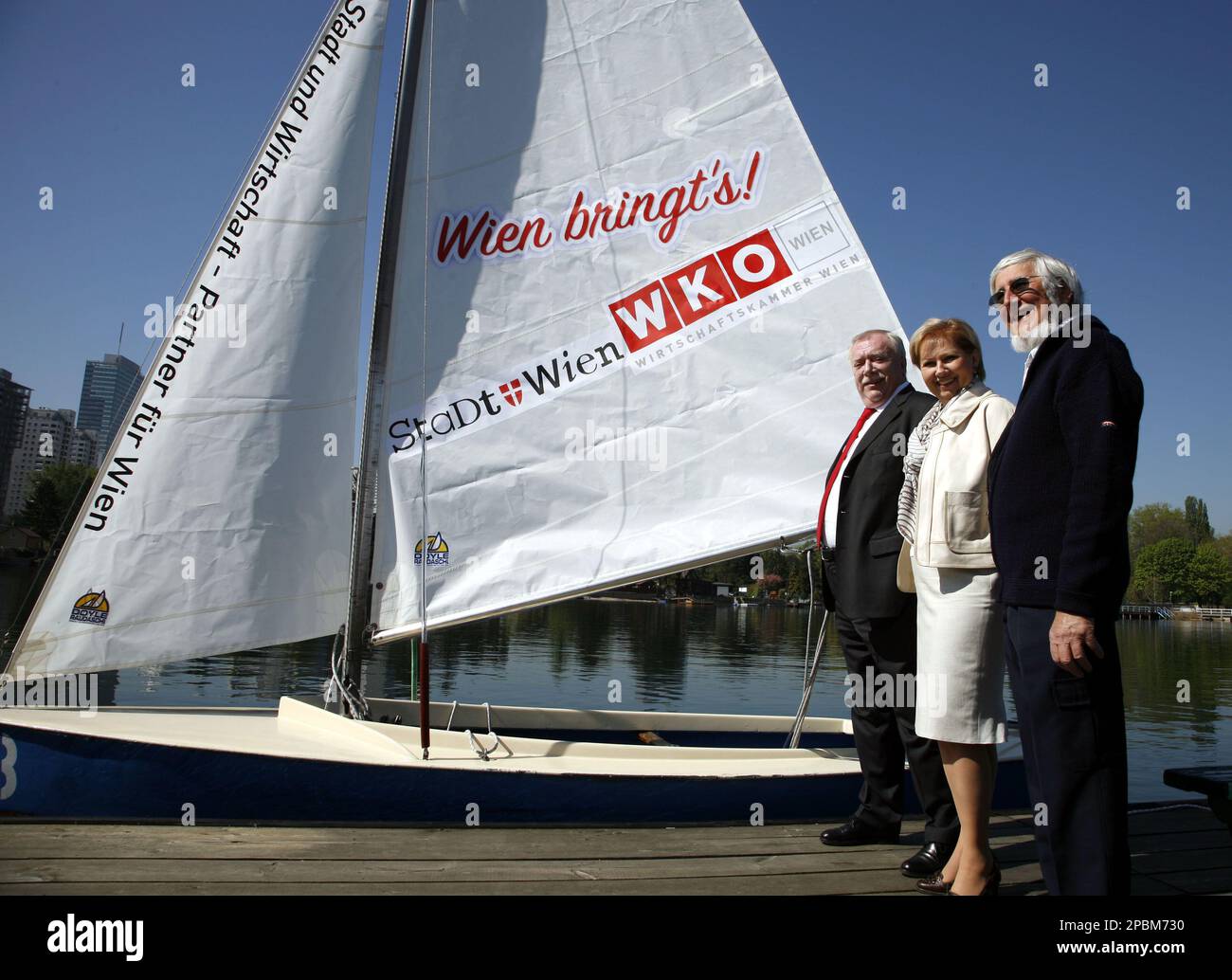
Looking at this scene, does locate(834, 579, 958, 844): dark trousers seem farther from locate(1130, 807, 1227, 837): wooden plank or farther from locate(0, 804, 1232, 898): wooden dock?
locate(1130, 807, 1227, 837): wooden plank

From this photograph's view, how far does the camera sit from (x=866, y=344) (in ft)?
11.5

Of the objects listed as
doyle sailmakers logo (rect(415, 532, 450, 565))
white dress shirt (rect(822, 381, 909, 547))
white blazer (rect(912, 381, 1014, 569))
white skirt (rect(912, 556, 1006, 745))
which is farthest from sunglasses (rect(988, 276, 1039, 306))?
doyle sailmakers logo (rect(415, 532, 450, 565))

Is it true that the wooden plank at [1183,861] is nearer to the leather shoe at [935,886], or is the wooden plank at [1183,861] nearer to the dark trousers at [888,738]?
the dark trousers at [888,738]

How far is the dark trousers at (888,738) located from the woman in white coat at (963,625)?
36cm

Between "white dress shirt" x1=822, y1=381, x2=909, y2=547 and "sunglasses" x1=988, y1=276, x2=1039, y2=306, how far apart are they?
1073 mm

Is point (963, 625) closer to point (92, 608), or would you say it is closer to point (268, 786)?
point (268, 786)

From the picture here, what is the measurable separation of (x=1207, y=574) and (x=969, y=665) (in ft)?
293

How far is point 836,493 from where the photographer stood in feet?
11.1

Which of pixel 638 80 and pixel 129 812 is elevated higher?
pixel 638 80

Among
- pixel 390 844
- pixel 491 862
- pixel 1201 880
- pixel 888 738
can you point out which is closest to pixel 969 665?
pixel 888 738

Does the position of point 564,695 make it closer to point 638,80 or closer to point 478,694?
point 478,694

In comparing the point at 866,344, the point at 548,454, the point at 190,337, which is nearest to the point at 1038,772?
the point at 866,344

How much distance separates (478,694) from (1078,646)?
1586 centimetres

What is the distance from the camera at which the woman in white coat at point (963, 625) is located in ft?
8.14
